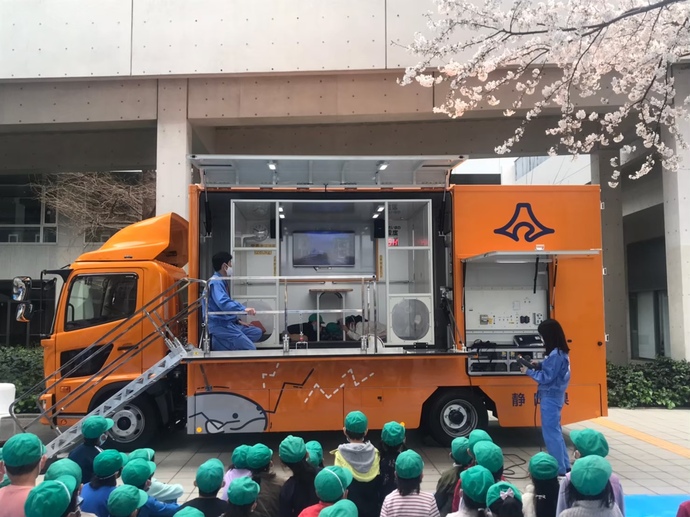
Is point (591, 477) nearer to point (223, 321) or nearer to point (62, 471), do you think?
point (62, 471)

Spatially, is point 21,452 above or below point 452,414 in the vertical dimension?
above

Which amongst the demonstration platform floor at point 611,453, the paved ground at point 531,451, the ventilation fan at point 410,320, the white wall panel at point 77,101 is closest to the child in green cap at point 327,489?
the demonstration platform floor at point 611,453

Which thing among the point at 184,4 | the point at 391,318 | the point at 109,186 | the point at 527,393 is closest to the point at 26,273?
the point at 109,186

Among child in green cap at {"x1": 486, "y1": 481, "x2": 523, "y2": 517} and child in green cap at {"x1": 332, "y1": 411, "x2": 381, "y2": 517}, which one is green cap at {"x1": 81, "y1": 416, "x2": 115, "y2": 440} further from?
child in green cap at {"x1": 486, "y1": 481, "x2": 523, "y2": 517}

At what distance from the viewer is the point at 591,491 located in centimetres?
307

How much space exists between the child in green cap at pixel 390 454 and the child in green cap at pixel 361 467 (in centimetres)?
6

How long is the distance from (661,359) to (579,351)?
19.1ft

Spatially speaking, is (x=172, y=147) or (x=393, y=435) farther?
(x=172, y=147)

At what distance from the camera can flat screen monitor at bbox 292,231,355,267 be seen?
32.7 ft

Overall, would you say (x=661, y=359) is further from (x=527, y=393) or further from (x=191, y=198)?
(x=191, y=198)

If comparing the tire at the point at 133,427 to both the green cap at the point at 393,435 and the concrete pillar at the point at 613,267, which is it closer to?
the green cap at the point at 393,435

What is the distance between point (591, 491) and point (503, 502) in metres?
0.51

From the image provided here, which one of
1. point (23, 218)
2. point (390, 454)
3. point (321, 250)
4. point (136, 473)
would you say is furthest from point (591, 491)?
point (23, 218)

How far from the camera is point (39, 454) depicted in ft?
11.5
